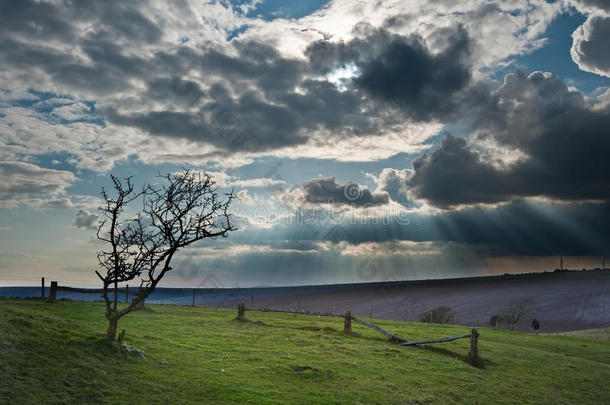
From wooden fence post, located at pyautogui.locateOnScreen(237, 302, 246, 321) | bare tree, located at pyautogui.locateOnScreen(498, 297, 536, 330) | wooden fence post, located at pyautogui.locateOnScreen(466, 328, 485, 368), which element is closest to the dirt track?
bare tree, located at pyautogui.locateOnScreen(498, 297, 536, 330)

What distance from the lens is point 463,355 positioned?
98.8 feet

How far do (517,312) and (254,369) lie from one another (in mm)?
90605

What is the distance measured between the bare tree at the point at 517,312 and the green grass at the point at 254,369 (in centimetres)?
6170

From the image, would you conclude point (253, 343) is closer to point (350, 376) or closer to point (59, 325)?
point (350, 376)

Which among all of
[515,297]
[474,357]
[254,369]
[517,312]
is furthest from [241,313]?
[515,297]

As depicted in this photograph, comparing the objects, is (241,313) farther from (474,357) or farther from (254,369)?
(254,369)

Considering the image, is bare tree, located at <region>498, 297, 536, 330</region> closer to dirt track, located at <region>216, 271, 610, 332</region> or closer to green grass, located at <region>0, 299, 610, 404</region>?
dirt track, located at <region>216, 271, 610, 332</region>

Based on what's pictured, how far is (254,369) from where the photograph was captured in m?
19.9

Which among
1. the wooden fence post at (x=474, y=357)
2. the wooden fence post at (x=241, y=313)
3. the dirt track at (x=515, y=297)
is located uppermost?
the wooden fence post at (x=241, y=313)

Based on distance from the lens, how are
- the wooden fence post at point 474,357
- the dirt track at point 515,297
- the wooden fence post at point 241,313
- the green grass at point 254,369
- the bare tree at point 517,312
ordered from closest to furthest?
the green grass at point 254,369, the wooden fence post at point 474,357, the wooden fence post at point 241,313, the bare tree at point 517,312, the dirt track at point 515,297

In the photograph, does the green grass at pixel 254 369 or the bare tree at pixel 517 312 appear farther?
the bare tree at pixel 517 312

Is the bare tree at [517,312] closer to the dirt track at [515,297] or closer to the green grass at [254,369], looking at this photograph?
the dirt track at [515,297]

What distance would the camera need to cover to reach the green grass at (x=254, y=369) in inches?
559

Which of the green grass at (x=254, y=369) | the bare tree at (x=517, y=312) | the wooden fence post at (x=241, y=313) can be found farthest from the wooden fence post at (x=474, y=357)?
the bare tree at (x=517, y=312)
